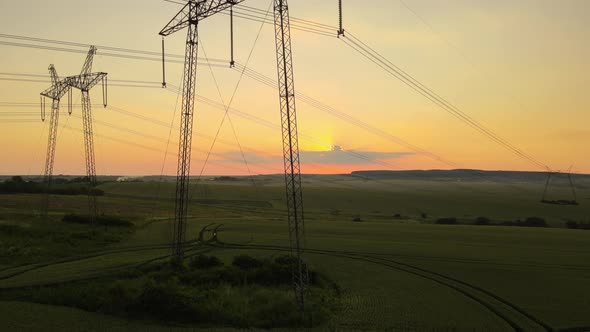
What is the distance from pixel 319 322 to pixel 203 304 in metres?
7.26

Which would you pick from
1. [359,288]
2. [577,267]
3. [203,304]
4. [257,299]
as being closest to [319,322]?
[257,299]

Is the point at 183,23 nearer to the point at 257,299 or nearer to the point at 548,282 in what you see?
the point at 257,299

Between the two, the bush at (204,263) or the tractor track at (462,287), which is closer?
the tractor track at (462,287)

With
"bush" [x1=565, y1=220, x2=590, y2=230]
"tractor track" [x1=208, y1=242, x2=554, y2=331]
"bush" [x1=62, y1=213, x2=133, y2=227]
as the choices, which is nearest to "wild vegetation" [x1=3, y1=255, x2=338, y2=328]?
"tractor track" [x1=208, y1=242, x2=554, y2=331]

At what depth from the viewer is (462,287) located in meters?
37.2

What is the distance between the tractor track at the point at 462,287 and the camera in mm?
28594

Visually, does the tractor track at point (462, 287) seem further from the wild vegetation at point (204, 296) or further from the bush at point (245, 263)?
the bush at point (245, 263)

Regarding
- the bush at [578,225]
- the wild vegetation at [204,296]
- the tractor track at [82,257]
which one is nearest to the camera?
the wild vegetation at [204,296]

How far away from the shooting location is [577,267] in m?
46.2

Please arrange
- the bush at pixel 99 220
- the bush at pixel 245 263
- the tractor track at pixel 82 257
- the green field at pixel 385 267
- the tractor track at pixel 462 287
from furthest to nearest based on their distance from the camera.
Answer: the bush at pixel 99 220, the bush at pixel 245 263, the tractor track at pixel 82 257, the tractor track at pixel 462 287, the green field at pixel 385 267

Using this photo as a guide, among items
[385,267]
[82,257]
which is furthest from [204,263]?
[385,267]

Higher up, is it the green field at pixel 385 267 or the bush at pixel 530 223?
the bush at pixel 530 223

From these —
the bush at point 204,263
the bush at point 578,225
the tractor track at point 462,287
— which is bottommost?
the tractor track at point 462,287

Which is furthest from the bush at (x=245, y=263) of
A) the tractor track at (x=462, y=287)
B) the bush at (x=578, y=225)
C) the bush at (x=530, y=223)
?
the bush at (x=578, y=225)
